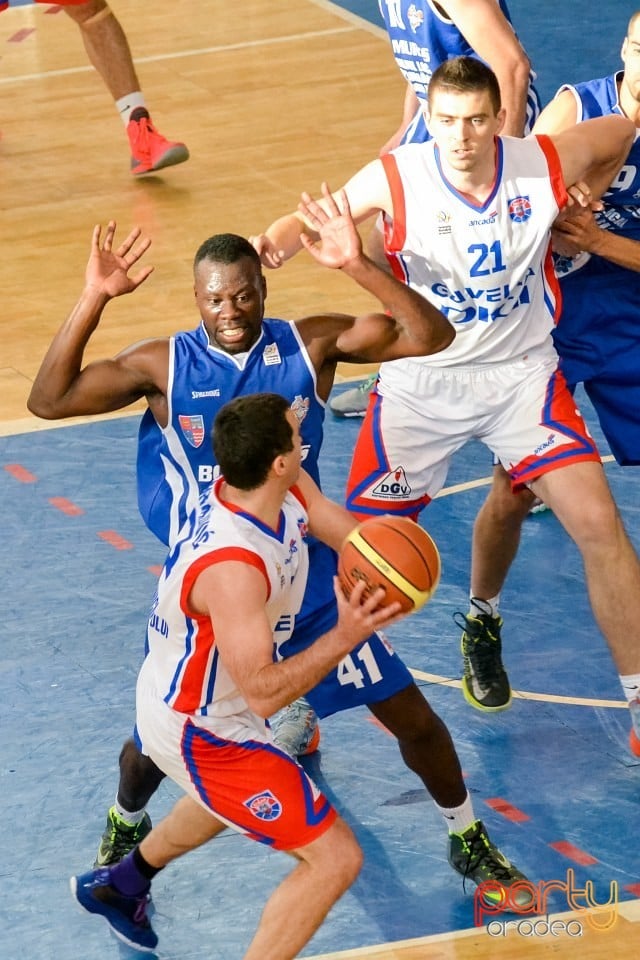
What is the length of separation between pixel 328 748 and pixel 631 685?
112 cm

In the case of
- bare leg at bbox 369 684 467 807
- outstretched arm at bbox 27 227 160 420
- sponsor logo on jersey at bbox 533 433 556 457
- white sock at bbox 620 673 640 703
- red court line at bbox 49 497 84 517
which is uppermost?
outstretched arm at bbox 27 227 160 420

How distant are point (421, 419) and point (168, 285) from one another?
435 cm

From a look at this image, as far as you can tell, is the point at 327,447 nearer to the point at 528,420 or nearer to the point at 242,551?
the point at 528,420

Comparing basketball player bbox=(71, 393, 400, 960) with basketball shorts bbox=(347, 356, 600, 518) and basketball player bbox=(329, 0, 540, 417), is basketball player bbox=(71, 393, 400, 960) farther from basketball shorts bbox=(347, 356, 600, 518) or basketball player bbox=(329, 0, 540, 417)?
basketball player bbox=(329, 0, 540, 417)

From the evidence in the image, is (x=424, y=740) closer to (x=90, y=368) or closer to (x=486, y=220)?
(x=90, y=368)

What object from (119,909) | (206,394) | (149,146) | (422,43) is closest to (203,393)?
(206,394)

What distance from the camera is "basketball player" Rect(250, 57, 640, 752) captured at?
596 centimetres

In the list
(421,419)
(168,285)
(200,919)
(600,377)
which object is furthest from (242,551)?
(168,285)

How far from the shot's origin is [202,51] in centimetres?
1499

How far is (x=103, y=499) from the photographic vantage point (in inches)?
320

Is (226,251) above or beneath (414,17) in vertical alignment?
above

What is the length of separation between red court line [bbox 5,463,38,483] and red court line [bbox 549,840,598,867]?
359 centimetres

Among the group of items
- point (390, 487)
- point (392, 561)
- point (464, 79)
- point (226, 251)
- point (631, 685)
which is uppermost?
point (464, 79)

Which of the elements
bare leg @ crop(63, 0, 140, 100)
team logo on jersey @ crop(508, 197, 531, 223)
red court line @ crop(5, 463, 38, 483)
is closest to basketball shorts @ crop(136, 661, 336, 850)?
team logo on jersey @ crop(508, 197, 531, 223)
